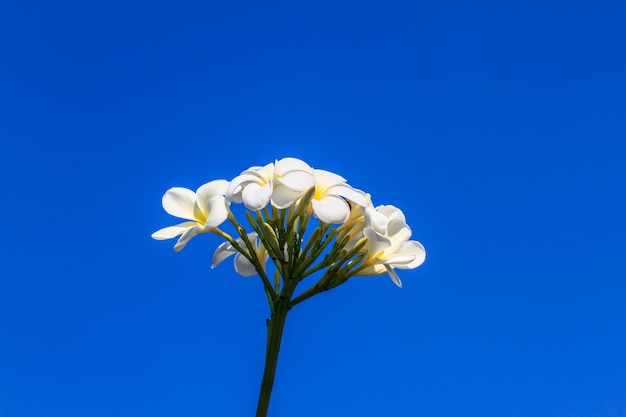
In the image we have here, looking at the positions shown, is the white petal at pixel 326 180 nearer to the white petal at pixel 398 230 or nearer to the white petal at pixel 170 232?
the white petal at pixel 398 230

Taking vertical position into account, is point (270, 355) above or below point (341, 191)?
below

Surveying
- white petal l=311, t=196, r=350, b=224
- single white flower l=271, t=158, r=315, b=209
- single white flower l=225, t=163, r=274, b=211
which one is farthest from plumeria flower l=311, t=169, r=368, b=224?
single white flower l=225, t=163, r=274, b=211

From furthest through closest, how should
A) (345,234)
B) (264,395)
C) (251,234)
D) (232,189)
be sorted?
(251,234), (345,234), (232,189), (264,395)

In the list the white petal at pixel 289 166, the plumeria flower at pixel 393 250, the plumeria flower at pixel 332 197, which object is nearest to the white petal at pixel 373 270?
the plumeria flower at pixel 393 250

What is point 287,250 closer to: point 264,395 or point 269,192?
point 269,192

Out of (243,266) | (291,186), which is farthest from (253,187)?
(243,266)

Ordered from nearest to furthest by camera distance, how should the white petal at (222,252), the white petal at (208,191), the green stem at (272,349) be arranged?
the green stem at (272,349) → the white petal at (208,191) → the white petal at (222,252)

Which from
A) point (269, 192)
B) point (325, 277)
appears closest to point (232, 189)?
point (269, 192)
